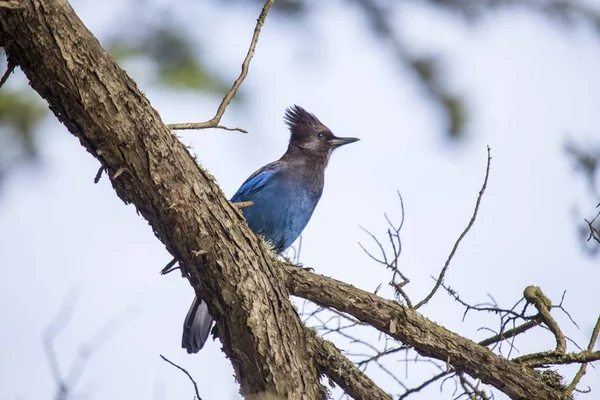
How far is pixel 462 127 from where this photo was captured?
6.30 feet

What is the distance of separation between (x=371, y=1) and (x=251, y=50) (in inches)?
59.5

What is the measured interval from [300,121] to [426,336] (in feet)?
10.6

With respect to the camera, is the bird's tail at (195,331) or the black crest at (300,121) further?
the black crest at (300,121)

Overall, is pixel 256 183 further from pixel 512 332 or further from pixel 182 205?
pixel 182 205

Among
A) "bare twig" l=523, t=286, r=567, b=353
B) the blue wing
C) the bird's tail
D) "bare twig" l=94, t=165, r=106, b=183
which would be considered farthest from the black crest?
"bare twig" l=94, t=165, r=106, b=183

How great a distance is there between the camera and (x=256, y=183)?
233 inches

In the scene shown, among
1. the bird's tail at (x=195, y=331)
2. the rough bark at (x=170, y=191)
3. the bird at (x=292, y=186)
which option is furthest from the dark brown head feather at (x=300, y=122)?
the rough bark at (x=170, y=191)

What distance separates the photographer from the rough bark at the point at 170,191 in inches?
115

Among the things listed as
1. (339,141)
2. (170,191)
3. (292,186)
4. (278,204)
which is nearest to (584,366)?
(170,191)

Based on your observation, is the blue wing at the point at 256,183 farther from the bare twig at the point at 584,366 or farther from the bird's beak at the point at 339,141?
the bare twig at the point at 584,366

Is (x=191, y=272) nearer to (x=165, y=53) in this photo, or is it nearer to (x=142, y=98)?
(x=142, y=98)

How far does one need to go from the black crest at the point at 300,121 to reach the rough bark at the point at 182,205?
2997mm

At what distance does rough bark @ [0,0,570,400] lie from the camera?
2.92 meters

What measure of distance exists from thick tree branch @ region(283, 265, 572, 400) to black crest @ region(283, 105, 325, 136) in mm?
2888
